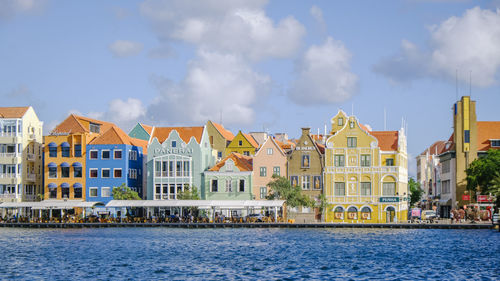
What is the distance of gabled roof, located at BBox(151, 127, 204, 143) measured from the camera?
4867 inches

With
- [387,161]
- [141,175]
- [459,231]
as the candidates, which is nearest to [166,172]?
[141,175]

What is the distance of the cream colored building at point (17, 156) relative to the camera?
12119 centimetres

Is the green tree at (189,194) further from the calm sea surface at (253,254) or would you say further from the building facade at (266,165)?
the calm sea surface at (253,254)

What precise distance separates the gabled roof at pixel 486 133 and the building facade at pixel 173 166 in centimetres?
4483

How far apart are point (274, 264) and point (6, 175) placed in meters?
71.0

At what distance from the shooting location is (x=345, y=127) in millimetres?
113688

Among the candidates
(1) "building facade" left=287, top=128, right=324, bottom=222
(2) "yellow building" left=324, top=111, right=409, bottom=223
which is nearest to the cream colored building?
(1) "building facade" left=287, top=128, right=324, bottom=222

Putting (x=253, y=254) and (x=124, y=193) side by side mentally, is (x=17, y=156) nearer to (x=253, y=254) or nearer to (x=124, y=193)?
(x=124, y=193)

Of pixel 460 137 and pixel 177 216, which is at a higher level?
pixel 460 137

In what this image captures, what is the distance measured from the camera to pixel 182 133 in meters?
125

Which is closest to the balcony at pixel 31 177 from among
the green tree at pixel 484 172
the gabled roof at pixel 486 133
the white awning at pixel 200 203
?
the white awning at pixel 200 203

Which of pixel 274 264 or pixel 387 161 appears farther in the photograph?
pixel 387 161

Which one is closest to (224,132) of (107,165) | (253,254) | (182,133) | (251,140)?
(251,140)

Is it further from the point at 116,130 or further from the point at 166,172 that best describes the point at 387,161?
the point at 116,130
